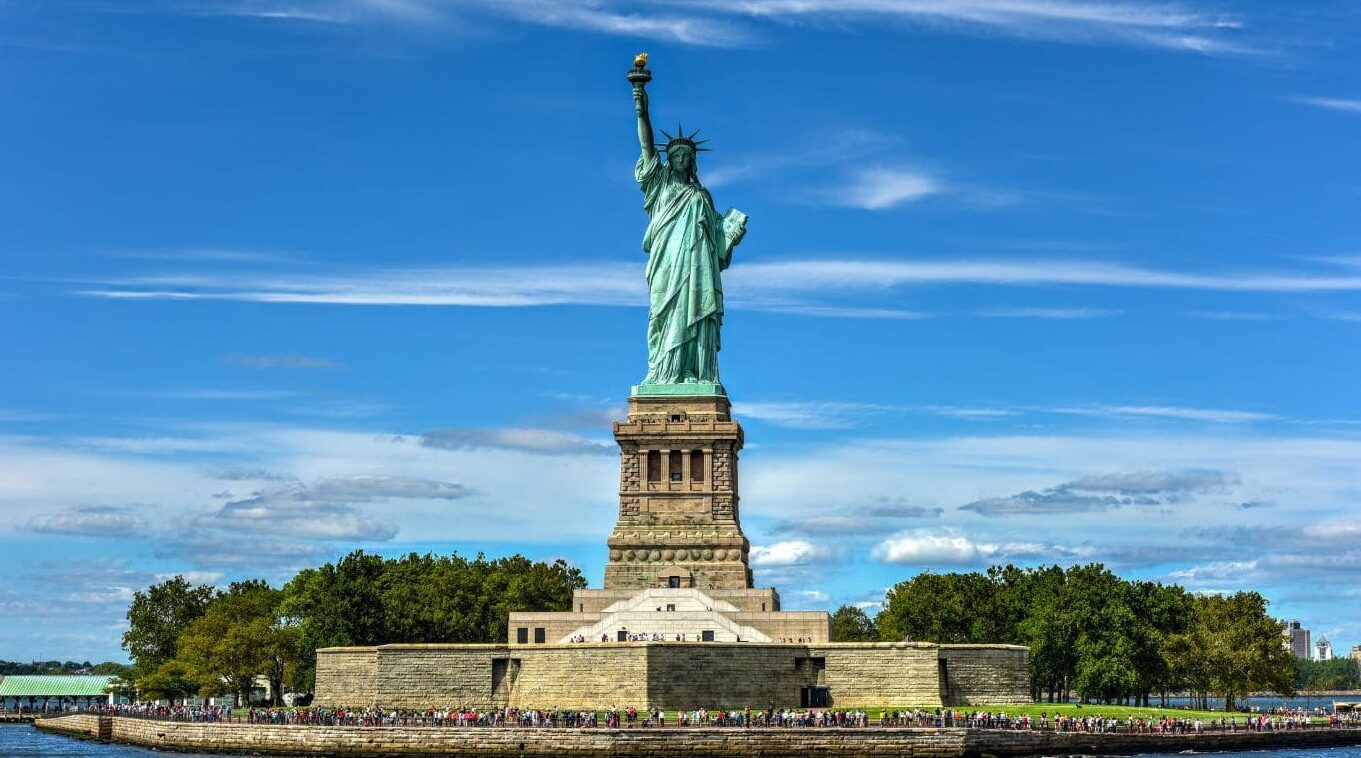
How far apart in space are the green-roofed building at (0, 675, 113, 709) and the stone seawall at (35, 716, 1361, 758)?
222ft

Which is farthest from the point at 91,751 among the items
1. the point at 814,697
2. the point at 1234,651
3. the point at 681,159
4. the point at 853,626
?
the point at 853,626

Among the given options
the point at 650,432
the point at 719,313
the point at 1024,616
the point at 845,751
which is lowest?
the point at 845,751

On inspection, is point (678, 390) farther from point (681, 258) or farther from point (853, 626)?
point (853, 626)

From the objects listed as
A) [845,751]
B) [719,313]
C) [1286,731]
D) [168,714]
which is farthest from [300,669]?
[1286,731]

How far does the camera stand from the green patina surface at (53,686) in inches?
5482

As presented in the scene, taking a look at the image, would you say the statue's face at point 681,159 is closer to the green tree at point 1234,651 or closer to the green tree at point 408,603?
→ the green tree at point 408,603

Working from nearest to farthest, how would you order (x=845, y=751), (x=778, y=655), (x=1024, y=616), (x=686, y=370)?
(x=845, y=751) → (x=778, y=655) → (x=686, y=370) → (x=1024, y=616)

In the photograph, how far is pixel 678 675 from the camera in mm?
73750

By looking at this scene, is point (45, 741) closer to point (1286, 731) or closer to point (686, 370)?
point (686, 370)

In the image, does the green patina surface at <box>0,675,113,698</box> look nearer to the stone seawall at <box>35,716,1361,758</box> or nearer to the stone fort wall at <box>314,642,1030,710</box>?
the stone fort wall at <box>314,642,1030,710</box>

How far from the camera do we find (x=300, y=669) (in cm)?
9812

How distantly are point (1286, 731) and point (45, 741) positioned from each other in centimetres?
6426

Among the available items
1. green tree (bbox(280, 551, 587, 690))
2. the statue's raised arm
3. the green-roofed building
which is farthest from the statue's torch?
the green-roofed building

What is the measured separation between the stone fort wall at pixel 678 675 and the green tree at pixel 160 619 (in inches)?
1313
